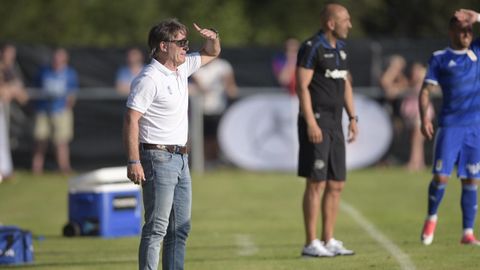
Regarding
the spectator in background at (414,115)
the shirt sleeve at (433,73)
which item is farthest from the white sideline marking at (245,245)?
the spectator in background at (414,115)

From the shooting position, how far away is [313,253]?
11.0 m

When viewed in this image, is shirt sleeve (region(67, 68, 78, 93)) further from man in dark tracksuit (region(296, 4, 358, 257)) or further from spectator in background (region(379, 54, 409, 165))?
man in dark tracksuit (region(296, 4, 358, 257))

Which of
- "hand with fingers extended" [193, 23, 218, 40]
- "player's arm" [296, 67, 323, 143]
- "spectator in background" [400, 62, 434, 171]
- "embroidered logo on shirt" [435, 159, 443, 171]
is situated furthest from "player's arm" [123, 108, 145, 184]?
"spectator in background" [400, 62, 434, 171]

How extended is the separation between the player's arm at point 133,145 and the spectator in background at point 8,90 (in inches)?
543

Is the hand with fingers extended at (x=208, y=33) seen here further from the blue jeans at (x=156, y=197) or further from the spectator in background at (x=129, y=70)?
the spectator in background at (x=129, y=70)

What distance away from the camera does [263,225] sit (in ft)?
48.5

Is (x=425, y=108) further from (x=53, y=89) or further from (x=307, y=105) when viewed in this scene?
(x=53, y=89)

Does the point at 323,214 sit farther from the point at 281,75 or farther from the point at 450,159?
the point at 281,75

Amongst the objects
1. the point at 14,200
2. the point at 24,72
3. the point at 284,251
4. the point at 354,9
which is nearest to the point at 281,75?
the point at 24,72

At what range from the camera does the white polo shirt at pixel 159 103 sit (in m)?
8.68

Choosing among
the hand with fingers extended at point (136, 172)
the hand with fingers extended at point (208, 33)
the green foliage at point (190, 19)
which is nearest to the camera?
the hand with fingers extended at point (136, 172)

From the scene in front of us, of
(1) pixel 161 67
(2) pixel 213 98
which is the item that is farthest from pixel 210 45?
(2) pixel 213 98

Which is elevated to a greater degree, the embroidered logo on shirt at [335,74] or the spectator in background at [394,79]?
the embroidered logo on shirt at [335,74]

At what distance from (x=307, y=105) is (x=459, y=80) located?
1.64 m
